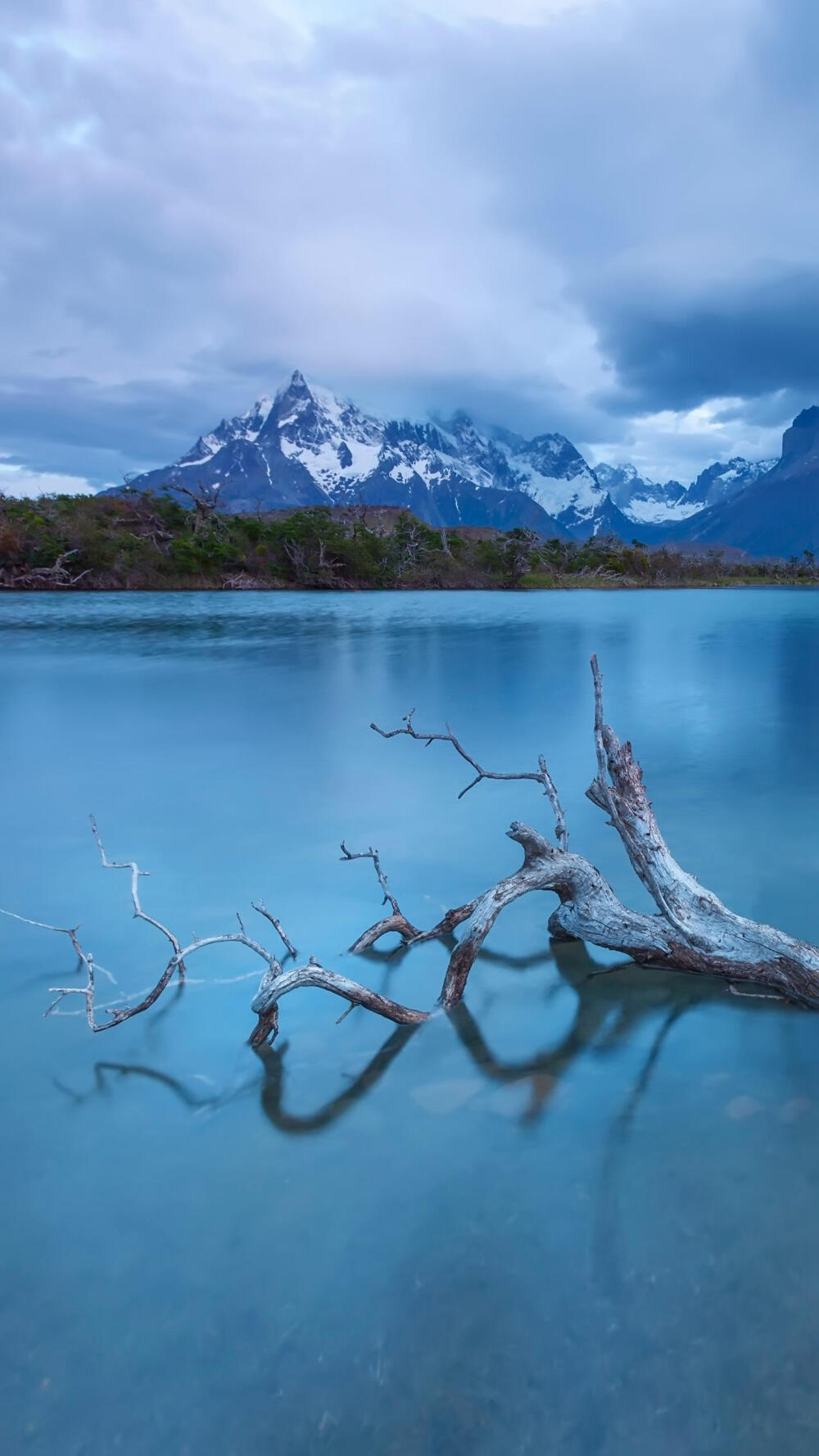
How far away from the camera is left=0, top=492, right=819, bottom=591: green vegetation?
65.1m

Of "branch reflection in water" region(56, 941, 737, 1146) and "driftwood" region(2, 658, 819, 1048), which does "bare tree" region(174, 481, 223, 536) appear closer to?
"driftwood" region(2, 658, 819, 1048)

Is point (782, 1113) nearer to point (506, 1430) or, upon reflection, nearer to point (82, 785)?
point (506, 1430)

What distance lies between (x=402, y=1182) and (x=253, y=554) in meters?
77.3

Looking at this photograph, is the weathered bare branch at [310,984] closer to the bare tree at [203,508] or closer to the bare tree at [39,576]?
the bare tree at [39,576]

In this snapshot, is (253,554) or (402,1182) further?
(253,554)

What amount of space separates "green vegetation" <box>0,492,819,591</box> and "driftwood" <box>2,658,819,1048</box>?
214 ft

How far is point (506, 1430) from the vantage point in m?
2.89

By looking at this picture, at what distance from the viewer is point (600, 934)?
5.97m

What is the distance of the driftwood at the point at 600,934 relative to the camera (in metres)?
5.14

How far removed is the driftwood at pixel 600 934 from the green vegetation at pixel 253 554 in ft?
214

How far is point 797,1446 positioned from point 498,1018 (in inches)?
109

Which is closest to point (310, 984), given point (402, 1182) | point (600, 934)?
point (402, 1182)

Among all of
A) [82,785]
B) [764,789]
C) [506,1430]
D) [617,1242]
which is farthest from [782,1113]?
[82,785]

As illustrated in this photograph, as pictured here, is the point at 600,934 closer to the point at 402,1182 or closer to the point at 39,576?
Answer: the point at 402,1182
